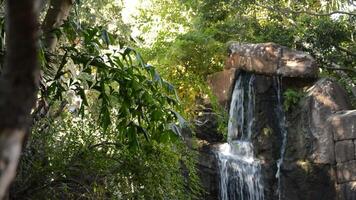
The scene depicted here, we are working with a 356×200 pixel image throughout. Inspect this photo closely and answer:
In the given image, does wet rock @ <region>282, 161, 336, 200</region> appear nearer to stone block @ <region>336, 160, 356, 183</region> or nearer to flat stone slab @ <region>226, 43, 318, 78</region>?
stone block @ <region>336, 160, 356, 183</region>

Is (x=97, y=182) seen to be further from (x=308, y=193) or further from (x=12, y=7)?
(x=308, y=193)

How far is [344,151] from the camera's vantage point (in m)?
8.15

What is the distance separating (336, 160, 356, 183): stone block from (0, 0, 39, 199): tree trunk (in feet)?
26.7

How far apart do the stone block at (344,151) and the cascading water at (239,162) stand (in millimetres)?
1459

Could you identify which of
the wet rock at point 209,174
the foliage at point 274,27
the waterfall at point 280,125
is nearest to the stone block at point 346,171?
the waterfall at point 280,125

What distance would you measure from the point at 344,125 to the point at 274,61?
1.87 metres

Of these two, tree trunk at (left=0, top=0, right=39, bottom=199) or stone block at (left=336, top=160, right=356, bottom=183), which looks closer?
tree trunk at (left=0, top=0, right=39, bottom=199)

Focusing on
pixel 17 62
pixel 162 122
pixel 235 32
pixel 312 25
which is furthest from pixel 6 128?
pixel 312 25

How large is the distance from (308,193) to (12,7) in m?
8.62

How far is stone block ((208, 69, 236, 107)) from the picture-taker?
925 cm

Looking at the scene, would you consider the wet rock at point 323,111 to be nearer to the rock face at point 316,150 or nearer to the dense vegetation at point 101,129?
the rock face at point 316,150

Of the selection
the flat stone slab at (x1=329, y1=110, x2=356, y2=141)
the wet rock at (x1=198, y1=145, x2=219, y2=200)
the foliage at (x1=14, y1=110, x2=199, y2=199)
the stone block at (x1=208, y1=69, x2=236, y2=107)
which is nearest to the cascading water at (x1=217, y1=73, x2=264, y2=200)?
the wet rock at (x1=198, y1=145, x2=219, y2=200)

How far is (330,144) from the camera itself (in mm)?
8367

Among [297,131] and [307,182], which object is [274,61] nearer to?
[297,131]
